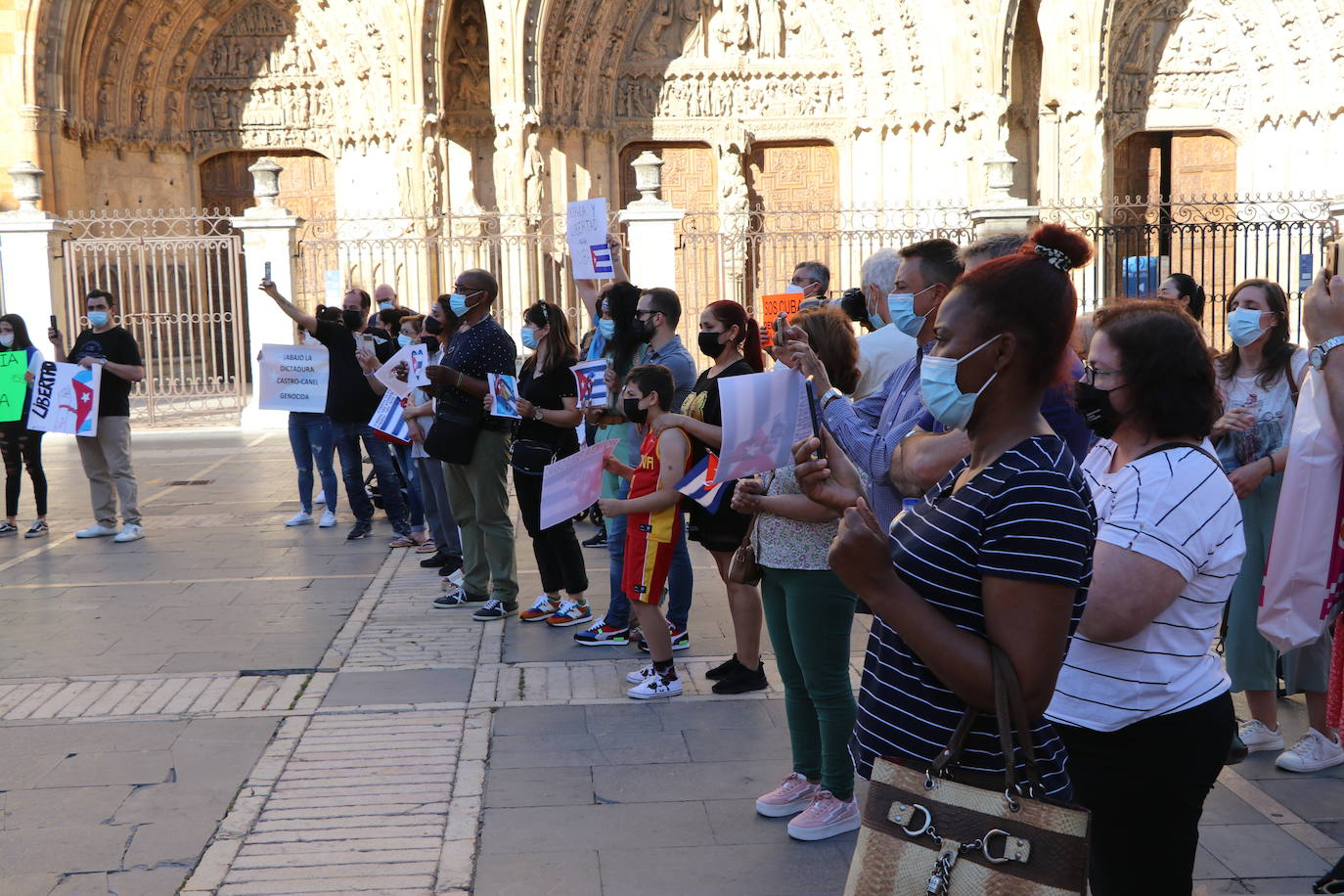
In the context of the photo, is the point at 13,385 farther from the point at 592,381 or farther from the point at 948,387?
the point at 948,387

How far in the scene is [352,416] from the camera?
9.16 metres

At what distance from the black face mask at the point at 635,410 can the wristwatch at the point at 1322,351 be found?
259 centimetres

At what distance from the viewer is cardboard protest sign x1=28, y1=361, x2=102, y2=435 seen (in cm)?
900

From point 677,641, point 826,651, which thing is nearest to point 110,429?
point 677,641

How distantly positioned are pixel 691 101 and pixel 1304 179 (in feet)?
30.9

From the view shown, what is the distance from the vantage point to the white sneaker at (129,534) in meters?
9.08

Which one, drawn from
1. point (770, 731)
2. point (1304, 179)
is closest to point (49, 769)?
point (770, 731)

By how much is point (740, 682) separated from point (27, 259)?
43.1ft

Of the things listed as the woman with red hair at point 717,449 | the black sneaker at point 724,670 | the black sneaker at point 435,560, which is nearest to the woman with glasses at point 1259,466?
the woman with red hair at point 717,449

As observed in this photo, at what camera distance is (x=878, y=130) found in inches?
781

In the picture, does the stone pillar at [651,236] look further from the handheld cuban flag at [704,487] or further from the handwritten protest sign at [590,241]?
the handheld cuban flag at [704,487]

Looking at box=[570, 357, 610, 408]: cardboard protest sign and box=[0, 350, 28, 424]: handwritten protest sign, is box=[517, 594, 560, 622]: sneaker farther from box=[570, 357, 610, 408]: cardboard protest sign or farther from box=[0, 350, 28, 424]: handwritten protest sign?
box=[0, 350, 28, 424]: handwritten protest sign

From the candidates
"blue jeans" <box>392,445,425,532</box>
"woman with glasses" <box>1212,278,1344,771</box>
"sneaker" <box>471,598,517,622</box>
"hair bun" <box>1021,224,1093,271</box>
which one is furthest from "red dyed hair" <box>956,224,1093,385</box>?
"blue jeans" <box>392,445,425,532</box>

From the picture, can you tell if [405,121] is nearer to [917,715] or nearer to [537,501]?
[537,501]
